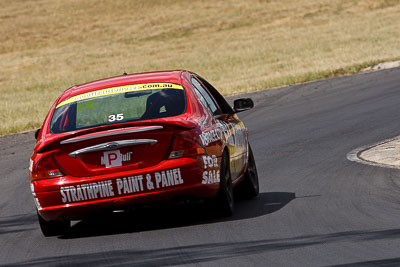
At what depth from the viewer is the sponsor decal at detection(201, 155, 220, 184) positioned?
8.15 m

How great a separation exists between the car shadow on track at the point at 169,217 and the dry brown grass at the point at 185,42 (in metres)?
11.2

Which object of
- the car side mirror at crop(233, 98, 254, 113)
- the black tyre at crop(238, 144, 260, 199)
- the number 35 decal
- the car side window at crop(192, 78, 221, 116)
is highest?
the number 35 decal

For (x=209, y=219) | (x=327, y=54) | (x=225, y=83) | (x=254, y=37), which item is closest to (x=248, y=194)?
(x=209, y=219)

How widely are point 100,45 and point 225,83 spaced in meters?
25.0

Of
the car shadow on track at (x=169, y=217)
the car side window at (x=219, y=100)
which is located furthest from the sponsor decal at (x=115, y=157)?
the car side window at (x=219, y=100)

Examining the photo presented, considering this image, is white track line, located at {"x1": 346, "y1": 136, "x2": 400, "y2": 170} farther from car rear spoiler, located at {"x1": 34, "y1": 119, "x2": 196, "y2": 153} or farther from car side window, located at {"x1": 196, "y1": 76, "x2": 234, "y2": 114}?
car rear spoiler, located at {"x1": 34, "y1": 119, "x2": 196, "y2": 153}

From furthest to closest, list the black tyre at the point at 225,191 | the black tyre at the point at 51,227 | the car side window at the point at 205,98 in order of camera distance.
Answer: the car side window at the point at 205,98 < the black tyre at the point at 51,227 < the black tyre at the point at 225,191

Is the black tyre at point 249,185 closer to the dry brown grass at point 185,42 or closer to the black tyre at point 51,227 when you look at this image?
the black tyre at point 51,227

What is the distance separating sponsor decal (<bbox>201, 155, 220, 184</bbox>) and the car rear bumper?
28mm

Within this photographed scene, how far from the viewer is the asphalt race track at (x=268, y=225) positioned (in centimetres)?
683

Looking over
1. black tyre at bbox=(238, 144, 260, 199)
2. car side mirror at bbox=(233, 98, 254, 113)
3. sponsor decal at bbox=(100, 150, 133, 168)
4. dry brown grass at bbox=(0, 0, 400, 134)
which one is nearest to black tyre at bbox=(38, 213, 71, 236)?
sponsor decal at bbox=(100, 150, 133, 168)

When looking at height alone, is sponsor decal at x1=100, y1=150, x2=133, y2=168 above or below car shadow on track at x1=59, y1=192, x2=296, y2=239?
above

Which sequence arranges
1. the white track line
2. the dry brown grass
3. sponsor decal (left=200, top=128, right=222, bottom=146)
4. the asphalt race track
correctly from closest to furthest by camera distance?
the asphalt race track → sponsor decal (left=200, top=128, right=222, bottom=146) → the white track line → the dry brown grass

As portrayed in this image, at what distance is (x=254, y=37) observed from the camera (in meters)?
48.4
